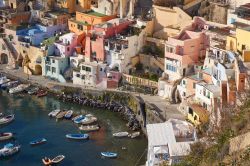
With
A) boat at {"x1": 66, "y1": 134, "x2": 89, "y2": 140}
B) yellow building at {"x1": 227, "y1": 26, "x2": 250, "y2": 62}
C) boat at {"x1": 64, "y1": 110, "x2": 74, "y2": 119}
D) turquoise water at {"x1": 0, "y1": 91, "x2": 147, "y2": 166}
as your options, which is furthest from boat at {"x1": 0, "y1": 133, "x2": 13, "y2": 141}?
yellow building at {"x1": 227, "y1": 26, "x2": 250, "y2": 62}

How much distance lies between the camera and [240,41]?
35.1 metres

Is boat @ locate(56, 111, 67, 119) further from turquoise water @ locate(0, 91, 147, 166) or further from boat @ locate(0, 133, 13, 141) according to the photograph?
boat @ locate(0, 133, 13, 141)

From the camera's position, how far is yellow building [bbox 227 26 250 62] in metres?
34.6

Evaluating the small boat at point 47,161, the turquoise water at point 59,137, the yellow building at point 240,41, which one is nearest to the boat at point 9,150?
the turquoise water at point 59,137

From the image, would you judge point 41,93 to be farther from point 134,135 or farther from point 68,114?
point 134,135

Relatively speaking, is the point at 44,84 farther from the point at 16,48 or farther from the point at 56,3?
the point at 56,3

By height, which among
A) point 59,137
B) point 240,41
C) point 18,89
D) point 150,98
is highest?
point 240,41

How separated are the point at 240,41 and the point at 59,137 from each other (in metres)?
11.5

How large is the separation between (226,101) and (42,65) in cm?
1577

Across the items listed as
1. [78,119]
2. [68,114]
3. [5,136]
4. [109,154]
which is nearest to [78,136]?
[78,119]

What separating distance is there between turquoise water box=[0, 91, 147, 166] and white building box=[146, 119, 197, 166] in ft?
8.78

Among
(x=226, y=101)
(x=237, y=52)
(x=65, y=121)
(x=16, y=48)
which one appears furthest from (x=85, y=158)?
(x=16, y=48)

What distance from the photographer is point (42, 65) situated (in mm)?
43062

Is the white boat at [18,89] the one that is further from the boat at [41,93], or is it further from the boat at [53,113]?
the boat at [53,113]
